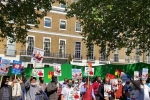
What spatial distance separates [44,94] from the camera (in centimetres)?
1294

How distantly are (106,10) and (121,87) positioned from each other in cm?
846

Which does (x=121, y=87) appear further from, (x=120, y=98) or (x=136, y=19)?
(x=136, y=19)

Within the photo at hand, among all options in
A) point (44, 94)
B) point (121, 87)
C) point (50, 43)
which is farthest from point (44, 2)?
point (50, 43)

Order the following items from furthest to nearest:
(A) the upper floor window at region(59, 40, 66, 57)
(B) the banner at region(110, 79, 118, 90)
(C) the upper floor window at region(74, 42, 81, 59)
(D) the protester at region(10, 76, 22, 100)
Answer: (C) the upper floor window at region(74, 42, 81, 59)
(A) the upper floor window at region(59, 40, 66, 57)
(B) the banner at region(110, 79, 118, 90)
(D) the protester at region(10, 76, 22, 100)

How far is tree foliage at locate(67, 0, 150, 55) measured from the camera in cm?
2541

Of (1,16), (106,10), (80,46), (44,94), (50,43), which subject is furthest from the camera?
(80,46)

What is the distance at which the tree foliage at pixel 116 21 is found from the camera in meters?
25.4

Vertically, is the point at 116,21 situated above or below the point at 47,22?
above

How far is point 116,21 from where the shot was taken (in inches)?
1085

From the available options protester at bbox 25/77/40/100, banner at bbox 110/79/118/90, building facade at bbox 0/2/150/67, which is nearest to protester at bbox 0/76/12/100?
protester at bbox 25/77/40/100

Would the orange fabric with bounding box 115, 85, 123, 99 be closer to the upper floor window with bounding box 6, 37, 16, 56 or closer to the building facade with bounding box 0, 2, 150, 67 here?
the building facade with bounding box 0, 2, 150, 67

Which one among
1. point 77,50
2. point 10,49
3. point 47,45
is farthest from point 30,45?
point 77,50

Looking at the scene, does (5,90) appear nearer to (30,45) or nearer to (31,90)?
(31,90)

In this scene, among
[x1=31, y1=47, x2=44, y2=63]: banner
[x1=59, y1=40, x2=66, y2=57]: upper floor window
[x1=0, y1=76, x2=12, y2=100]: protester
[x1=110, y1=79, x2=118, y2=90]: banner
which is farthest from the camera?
[x1=59, y1=40, x2=66, y2=57]: upper floor window
